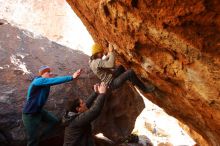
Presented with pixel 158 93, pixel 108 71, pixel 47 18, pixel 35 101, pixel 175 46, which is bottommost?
pixel 158 93

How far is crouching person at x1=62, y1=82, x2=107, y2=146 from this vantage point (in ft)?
19.2

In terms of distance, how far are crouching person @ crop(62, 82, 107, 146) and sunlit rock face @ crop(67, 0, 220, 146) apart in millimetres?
1329

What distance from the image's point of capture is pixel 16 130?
7996mm

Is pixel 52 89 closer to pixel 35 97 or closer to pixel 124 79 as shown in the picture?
pixel 35 97

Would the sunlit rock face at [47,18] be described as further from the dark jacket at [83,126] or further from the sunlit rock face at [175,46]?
the dark jacket at [83,126]

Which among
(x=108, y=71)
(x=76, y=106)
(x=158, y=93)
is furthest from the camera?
(x=158, y=93)

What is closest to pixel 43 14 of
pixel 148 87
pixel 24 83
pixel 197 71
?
pixel 24 83

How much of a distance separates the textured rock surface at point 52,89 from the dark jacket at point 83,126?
→ 2.40 meters

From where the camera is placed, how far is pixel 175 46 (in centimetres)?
544

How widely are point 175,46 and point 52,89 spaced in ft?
15.3

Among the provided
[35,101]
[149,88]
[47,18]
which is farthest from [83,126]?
[47,18]

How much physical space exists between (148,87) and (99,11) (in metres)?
2.34

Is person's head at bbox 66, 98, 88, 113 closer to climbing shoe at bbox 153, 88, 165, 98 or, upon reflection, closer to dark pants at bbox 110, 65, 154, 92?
dark pants at bbox 110, 65, 154, 92

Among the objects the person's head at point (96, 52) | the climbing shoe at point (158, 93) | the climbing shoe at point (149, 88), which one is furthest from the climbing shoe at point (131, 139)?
the person's head at point (96, 52)
